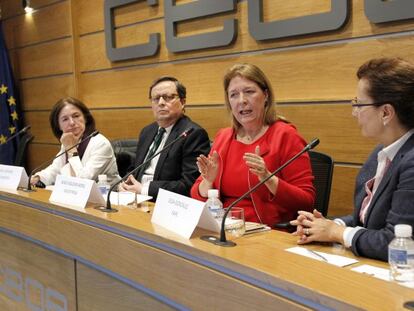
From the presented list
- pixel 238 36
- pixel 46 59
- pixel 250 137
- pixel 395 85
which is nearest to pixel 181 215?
pixel 395 85

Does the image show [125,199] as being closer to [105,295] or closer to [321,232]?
[105,295]

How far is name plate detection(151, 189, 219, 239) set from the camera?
4.68 feet

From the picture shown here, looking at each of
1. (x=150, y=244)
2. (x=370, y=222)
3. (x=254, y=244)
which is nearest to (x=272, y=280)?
(x=254, y=244)

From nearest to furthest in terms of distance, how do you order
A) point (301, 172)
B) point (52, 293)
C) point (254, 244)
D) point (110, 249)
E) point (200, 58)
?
1. point (254, 244)
2. point (110, 249)
3. point (52, 293)
4. point (301, 172)
5. point (200, 58)

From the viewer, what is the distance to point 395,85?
1.56 m

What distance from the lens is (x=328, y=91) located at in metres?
2.92

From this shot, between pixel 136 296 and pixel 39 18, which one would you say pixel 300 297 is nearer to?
pixel 136 296

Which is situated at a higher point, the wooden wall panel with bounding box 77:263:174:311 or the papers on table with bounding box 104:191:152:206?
the papers on table with bounding box 104:191:152:206

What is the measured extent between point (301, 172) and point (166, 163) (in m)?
0.94

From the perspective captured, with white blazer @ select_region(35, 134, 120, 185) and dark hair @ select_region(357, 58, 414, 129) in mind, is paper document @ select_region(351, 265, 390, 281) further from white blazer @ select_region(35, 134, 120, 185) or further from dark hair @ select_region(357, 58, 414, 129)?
white blazer @ select_region(35, 134, 120, 185)

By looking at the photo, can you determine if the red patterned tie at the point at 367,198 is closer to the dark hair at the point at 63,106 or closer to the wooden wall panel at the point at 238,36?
the wooden wall panel at the point at 238,36

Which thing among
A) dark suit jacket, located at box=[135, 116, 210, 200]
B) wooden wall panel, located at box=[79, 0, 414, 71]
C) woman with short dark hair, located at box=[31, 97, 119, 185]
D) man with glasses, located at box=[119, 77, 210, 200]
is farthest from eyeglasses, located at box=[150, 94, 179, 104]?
wooden wall panel, located at box=[79, 0, 414, 71]

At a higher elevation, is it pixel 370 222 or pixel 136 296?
pixel 370 222

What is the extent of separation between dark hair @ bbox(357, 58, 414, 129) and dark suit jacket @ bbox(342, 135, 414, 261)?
9cm
